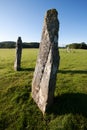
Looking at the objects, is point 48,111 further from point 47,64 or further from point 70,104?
point 47,64

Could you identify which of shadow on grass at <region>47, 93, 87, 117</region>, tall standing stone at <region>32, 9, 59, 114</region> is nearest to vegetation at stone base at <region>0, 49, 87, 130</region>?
shadow on grass at <region>47, 93, 87, 117</region>

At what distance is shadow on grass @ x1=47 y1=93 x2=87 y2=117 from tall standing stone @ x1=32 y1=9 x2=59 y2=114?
1.79 feet

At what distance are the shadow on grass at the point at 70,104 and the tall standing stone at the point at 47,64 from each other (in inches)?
21.5

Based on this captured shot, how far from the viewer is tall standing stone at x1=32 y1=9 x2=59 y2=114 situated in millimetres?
13039

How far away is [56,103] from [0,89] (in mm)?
5603

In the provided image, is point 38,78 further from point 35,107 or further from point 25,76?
point 25,76

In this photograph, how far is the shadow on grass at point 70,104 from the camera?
1303 centimetres

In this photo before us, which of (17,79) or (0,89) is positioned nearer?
(0,89)

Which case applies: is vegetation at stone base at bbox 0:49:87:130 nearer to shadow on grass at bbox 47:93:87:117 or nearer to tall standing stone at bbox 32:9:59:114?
shadow on grass at bbox 47:93:87:117

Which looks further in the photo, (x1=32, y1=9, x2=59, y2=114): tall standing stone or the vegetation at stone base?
(x1=32, y1=9, x2=59, y2=114): tall standing stone

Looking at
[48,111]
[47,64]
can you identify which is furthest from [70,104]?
[47,64]

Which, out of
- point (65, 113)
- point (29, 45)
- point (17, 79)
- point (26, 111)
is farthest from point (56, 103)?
point (29, 45)

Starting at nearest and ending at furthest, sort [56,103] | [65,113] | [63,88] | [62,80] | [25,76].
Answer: [65,113] → [56,103] → [63,88] → [62,80] → [25,76]

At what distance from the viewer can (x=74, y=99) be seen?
14.1 meters
